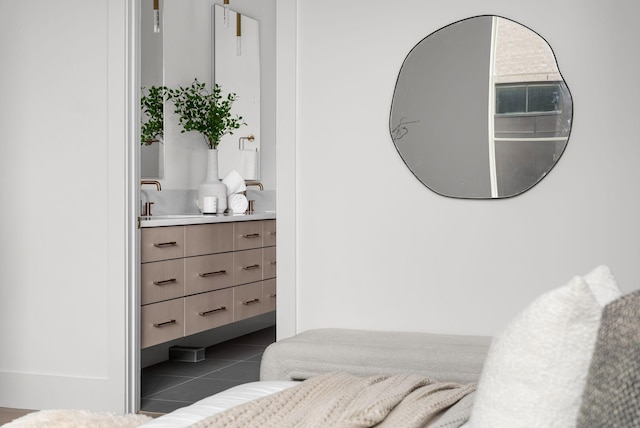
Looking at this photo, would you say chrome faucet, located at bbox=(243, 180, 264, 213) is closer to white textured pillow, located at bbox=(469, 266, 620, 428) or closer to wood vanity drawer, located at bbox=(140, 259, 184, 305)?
wood vanity drawer, located at bbox=(140, 259, 184, 305)

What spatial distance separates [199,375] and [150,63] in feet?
6.37

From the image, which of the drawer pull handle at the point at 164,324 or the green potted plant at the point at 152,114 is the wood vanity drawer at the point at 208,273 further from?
the green potted plant at the point at 152,114

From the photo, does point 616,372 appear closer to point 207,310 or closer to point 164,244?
point 164,244

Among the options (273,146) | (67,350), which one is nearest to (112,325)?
(67,350)

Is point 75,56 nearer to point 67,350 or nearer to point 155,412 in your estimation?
point 67,350

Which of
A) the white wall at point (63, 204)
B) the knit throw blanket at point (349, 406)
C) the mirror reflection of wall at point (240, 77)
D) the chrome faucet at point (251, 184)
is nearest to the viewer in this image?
the knit throw blanket at point (349, 406)

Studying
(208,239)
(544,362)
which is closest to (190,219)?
(208,239)

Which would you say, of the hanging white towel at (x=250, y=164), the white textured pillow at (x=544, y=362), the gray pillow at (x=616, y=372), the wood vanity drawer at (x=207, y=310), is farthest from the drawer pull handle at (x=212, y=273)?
the gray pillow at (x=616, y=372)

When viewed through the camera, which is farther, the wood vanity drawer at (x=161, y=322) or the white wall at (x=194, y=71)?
the white wall at (x=194, y=71)

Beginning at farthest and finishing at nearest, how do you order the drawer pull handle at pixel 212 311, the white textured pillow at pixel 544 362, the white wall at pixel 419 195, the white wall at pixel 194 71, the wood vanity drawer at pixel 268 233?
the wood vanity drawer at pixel 268 233 → the white wall at pixel 194 71 → the drawer pull handle at pixel 212 311 → the white wall at pixel 419 195 → the white textured pillow at pixel 544 362

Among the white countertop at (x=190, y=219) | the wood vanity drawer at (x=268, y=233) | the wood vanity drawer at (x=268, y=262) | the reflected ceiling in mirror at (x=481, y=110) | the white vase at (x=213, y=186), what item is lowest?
the wood vanity drawer at (x=268, y=262)

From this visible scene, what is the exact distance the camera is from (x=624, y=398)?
0.82 meters

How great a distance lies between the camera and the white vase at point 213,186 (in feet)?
18.0

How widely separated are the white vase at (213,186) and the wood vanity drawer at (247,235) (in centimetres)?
28
